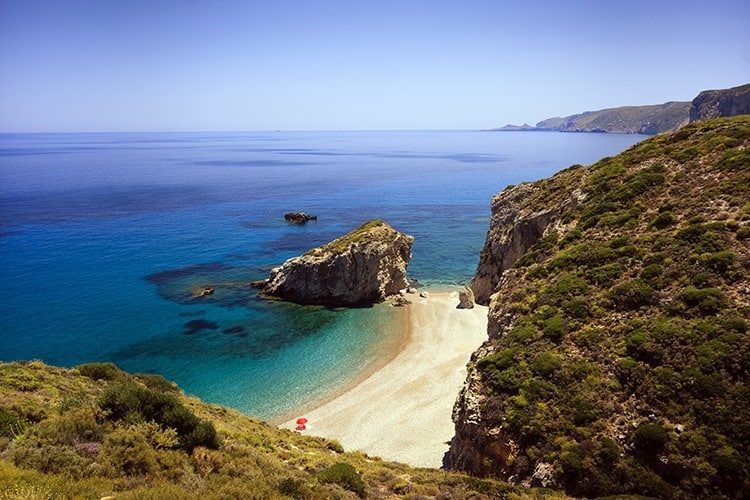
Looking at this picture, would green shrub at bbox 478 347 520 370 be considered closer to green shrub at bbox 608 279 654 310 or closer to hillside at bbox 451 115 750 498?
hillside at bbox 451 115 750 498

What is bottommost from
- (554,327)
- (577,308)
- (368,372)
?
(368,372)

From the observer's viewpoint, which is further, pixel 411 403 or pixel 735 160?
pixel 411 403

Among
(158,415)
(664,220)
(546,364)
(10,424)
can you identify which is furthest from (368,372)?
(10,424)

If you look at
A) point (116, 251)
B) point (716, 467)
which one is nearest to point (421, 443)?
point (716, 467)

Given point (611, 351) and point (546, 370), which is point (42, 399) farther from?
point (611, 351)

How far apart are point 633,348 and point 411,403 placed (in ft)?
58.0

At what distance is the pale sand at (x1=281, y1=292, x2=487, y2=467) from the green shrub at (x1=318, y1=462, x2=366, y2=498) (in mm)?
11879

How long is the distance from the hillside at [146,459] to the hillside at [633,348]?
3624mm

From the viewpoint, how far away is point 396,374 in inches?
1519

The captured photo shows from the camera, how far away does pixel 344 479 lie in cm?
1592

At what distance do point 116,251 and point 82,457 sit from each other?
73.4 metres

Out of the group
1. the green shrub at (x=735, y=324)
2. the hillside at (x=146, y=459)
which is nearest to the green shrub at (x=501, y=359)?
the hillside at (x=146, y=459)

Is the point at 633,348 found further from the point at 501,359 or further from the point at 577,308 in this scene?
the point at 501,359

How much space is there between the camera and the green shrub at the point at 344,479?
15602 mm
